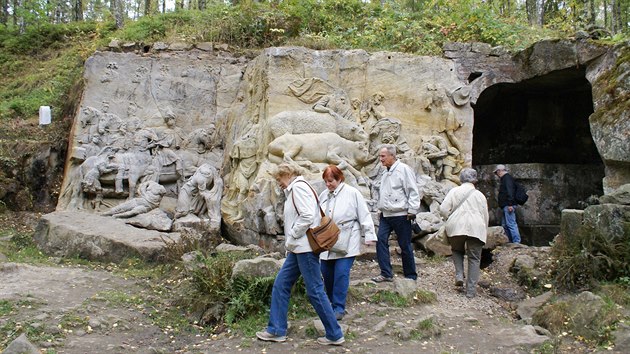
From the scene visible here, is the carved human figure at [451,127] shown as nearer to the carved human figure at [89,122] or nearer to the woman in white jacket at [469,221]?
the woman in white jacket at [469,221]

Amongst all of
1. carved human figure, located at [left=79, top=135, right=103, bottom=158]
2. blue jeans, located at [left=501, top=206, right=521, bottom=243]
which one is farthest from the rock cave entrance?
carved human figure, located at [left=79, top=135, right=103, bottom=158]

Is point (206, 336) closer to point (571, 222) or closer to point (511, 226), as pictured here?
point (571, 222)

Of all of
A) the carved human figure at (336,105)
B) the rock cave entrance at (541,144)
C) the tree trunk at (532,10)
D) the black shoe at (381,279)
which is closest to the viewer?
the black shoe at (381,279)

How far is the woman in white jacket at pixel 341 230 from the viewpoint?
5965 mm

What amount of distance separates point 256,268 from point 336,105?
525 cm

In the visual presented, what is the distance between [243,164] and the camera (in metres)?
11.2

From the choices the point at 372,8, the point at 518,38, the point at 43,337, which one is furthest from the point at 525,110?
the point at 43,337

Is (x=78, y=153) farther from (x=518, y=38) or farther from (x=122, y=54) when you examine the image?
(x=518, y=38)

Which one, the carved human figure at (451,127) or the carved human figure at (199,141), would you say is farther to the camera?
the carved human figure at (199,141)

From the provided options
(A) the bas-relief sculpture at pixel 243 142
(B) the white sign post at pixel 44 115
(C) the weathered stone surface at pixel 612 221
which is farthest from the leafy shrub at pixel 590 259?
(B) the white sign post at pixel 44 115

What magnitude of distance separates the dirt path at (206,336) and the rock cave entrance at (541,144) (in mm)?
5898

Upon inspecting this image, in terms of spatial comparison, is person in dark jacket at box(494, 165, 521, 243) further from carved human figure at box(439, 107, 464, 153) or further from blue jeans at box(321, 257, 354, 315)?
blue jeans at box(321, 257, 354, 315)

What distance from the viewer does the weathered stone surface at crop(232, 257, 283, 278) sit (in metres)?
6.79

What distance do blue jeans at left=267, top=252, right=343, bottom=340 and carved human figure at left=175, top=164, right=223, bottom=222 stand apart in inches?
216
